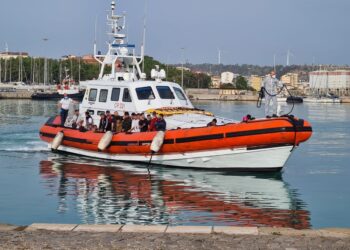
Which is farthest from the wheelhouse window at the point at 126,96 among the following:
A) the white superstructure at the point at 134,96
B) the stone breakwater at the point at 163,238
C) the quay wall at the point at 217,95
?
the quay wall at the point at 217,95

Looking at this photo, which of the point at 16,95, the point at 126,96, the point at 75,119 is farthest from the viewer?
the point at 16,95

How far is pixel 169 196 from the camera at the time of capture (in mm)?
17812

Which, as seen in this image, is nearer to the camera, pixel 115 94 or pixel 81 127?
pixel 81 127

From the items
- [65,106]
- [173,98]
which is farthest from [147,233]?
[65,106]

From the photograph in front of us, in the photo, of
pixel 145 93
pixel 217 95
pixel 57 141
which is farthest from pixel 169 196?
pixel 217 95

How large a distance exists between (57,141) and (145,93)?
3908 mm

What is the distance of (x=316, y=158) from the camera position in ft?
93.8

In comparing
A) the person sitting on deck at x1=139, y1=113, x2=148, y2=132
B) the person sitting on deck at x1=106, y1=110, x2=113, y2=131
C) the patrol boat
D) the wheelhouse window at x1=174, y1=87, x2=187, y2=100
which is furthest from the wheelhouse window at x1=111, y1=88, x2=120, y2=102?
the person sitting on deck at x1=139, y1=113, x2=148, y2=132

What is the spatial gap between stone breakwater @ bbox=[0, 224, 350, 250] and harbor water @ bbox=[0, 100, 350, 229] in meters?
3.24

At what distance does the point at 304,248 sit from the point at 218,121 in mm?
13787

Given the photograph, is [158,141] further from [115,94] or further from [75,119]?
[75,119]

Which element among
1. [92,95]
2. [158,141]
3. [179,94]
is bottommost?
[158,141]

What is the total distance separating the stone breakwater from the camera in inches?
384

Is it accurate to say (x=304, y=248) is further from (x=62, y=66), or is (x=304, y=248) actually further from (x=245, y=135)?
(x=62, y=66)
